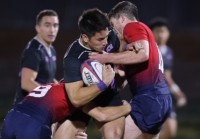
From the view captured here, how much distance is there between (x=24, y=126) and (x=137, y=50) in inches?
45.2

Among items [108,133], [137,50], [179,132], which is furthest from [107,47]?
[179,132]

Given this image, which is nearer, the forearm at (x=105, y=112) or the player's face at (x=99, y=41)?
the player's face at (x=99, y=41)

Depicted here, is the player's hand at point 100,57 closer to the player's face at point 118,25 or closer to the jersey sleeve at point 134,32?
the jersey sleeve at point 134,32

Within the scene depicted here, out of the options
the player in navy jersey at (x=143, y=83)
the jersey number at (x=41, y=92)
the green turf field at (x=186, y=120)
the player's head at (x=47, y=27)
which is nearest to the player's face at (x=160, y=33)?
the green turf field at (x=186, y=120)

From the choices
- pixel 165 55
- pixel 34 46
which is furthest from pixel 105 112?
pixel 165 55

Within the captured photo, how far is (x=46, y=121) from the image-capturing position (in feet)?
19.9

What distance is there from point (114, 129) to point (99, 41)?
0.81 metres

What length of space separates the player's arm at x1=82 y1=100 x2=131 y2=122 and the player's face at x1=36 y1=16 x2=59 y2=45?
1.94 meters

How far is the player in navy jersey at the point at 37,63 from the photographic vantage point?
7598 millimetres

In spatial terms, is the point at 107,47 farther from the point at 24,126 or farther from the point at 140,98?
the point at 24,126

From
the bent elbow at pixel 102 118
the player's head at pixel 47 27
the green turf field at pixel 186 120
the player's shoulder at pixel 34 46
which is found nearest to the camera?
the bent elbow at pixel 102 118

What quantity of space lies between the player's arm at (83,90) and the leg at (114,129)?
407 mm

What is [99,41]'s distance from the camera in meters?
6.05

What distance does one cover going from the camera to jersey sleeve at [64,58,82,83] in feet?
19.9
